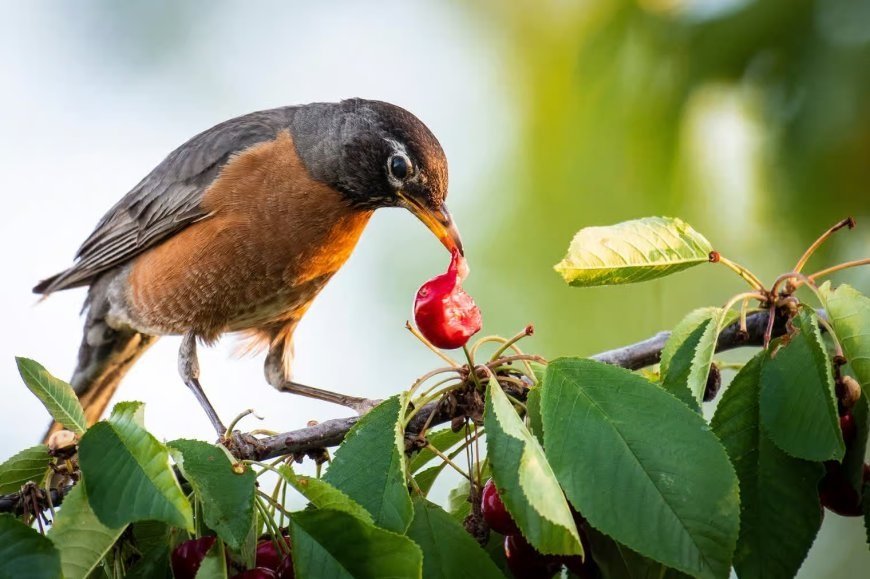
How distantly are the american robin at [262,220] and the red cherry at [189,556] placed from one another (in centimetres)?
196

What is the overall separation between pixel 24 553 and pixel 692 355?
128cm

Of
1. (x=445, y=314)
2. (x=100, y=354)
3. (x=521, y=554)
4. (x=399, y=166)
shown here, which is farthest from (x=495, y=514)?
(x=100, y=354)

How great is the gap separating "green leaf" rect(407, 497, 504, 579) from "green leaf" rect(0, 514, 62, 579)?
2.01 ft

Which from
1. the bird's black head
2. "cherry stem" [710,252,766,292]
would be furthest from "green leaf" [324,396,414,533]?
the bird's black head

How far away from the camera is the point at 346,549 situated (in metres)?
1.68

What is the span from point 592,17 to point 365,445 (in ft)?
8.87

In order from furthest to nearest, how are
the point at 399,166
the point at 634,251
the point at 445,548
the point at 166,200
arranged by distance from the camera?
the point at 166,200, the point at 399,166, the point at 634,251, the point at 445,548

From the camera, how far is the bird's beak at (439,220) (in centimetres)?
377

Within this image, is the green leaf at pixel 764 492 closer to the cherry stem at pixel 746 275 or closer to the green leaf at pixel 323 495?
the cherry stem at pixel 746 275

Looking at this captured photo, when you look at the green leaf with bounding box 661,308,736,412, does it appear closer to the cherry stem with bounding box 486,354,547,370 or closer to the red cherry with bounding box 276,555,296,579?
the cherry stem with bounding box 486,354,547,370

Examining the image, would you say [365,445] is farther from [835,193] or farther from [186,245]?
[186,245]

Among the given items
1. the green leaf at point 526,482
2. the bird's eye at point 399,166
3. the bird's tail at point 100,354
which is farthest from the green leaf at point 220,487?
the bird's tail at point 100,354

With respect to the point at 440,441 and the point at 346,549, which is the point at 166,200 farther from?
the point at 346,549

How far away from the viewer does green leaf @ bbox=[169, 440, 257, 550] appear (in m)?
1.68
